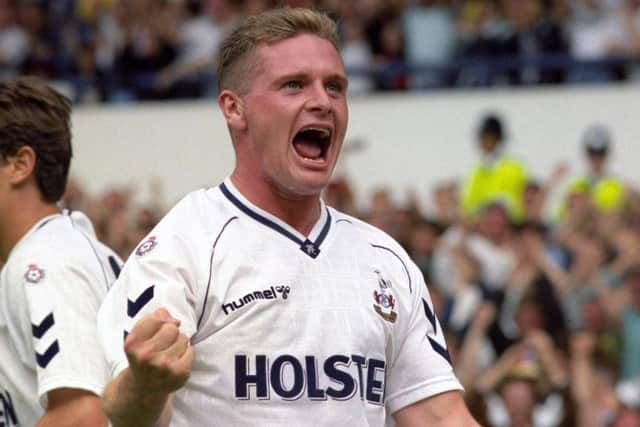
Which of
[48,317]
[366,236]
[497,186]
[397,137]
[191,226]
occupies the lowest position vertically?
[397,137]

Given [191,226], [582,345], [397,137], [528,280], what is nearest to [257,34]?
[191,226]

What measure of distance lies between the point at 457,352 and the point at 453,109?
5534 mm

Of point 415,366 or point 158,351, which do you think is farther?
point 415,366

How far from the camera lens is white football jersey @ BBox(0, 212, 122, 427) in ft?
17.0

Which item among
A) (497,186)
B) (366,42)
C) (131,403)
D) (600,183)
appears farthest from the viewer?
(366,42)

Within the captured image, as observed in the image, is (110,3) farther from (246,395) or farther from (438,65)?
(246,395)

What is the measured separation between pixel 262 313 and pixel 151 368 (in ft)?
2.18

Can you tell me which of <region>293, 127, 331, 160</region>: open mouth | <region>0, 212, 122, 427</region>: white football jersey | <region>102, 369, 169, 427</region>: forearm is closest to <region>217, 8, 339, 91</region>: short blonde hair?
<region>293, 127, 331, 160</region>: open mouth

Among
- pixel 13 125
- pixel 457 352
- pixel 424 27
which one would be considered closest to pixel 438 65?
pixel 424 27

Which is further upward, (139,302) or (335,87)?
(335,87)

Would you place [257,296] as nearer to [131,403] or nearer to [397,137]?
[131,403]

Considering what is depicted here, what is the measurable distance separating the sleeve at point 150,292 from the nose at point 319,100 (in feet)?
1.78

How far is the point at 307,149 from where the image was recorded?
191 inches

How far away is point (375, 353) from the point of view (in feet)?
15.9
